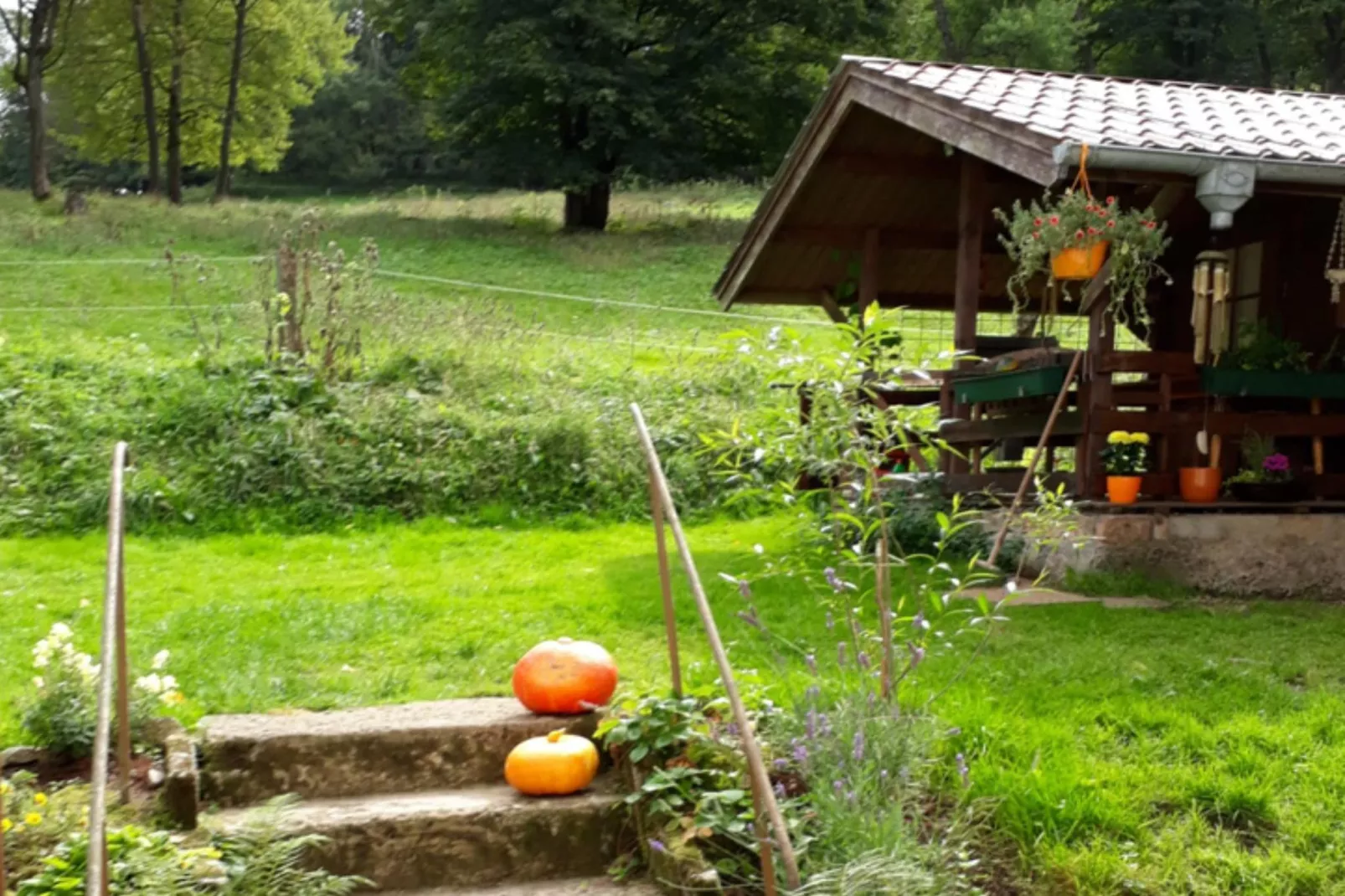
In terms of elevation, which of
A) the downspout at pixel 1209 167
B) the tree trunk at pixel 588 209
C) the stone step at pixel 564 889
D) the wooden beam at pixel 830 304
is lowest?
the stone step at pixel 564 889

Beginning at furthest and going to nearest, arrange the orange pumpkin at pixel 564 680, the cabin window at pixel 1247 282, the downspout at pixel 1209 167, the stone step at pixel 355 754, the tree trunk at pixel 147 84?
the tree trunk at pixel 147 84
the cabin window at pixel 1247 282
the downspout at pixel 1209 167
the orange pumpkin at pixel 564 680
the stone step at pixel 355 754

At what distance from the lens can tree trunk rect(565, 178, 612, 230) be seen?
2483cm

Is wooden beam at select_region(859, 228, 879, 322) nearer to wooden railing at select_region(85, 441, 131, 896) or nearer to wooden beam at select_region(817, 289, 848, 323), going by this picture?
wooden beam at select_region(817, 289, 848, 323)

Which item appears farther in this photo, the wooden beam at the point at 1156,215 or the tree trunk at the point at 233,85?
the tree trunk at the point at 233,85

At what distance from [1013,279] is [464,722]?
4495 mm

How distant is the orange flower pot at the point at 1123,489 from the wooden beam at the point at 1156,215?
40.6 inches

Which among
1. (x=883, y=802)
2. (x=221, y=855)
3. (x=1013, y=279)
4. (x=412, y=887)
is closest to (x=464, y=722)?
(x=412, y=887)

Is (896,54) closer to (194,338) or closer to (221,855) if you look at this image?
(194,338)

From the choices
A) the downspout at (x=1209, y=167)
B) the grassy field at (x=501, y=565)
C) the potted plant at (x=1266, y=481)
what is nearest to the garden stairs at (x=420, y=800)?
the grassy field at (x=501, y=565)

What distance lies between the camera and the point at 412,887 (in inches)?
157

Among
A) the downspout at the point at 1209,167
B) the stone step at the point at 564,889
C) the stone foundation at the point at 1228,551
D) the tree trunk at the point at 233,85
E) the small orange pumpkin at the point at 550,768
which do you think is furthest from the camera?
the tree trunk at the point at 233,85

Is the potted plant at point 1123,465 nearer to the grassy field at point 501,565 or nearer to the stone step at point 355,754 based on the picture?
the grassy field at point 501,565

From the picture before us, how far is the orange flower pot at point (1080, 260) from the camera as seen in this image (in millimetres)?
6602

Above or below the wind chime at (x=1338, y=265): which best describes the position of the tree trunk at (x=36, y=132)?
above
